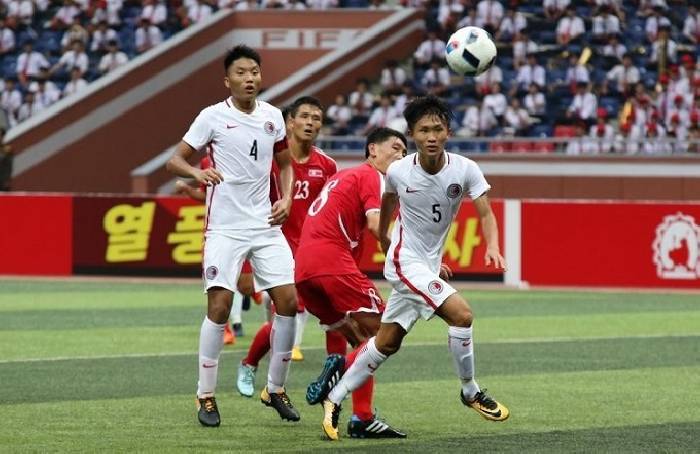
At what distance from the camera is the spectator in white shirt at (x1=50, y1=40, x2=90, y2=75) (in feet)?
121

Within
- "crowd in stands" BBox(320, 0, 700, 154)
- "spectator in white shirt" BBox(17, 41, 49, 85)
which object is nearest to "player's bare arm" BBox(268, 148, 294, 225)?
"crowd in stands" BBox(320, 0, 700, 154)

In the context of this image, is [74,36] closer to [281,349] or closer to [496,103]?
[496,103]

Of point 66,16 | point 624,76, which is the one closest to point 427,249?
point 624,76

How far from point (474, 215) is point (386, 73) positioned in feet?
33.2

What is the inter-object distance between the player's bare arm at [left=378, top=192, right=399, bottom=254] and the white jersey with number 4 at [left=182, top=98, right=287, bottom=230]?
40.0 inches

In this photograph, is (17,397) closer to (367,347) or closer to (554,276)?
(367,347)

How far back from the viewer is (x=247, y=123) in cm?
1066

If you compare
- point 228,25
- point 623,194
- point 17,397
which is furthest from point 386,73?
point 17,397

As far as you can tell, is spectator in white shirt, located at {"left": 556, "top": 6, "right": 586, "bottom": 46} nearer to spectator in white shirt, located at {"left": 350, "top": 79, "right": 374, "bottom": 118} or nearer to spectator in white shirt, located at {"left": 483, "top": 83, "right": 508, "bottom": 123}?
spectator in white shirt, located at {"left": 483, "top": 83, "right": 508, "bottom": 123}

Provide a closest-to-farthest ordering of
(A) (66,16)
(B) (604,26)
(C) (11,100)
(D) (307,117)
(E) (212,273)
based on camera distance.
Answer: (E) (212,273), (D) (307,117), (B) (604,26), (C) (11,100), (A) (66,16)

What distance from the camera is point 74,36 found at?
123ft

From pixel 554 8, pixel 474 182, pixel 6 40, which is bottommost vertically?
pixel 474 182

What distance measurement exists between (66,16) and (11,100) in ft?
9.50

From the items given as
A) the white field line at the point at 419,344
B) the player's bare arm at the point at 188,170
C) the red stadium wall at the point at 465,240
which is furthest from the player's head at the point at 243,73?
the red stadium wall at the point at 465,240
